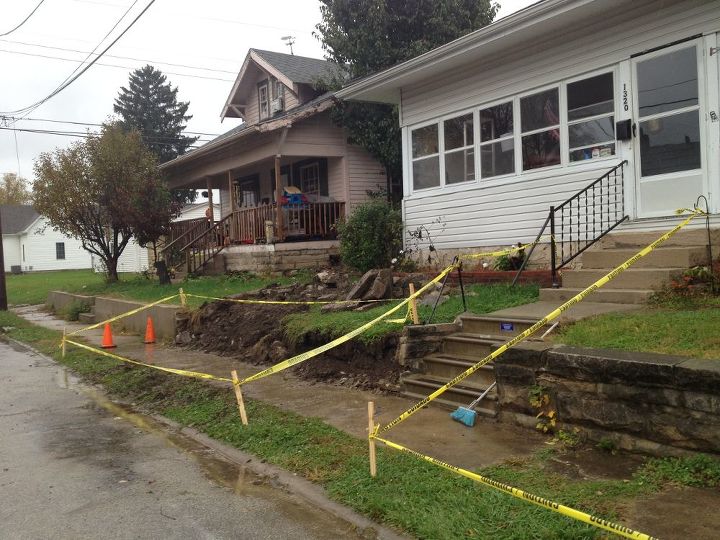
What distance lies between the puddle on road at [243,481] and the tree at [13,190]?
74.0 metres

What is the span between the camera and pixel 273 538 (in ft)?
13.4

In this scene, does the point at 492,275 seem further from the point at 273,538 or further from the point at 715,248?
the point at 273,538

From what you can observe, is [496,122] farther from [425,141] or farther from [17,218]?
[17,218]

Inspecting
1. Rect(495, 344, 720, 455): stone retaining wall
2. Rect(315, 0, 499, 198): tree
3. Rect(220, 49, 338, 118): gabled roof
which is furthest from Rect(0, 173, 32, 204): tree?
Rect(495, 344, 720, 455): stone retaining wall

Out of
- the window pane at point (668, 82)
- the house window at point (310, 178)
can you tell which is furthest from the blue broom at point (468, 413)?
the house window at point (310, 178)

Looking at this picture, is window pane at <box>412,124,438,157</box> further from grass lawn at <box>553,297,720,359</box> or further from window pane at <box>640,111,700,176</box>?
grass lawn at <box>553,297,720,359</box>

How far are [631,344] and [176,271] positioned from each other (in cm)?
1761

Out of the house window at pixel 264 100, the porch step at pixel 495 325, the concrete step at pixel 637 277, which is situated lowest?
the porch step at pixel 495 325

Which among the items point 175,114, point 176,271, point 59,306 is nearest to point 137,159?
point 176,271

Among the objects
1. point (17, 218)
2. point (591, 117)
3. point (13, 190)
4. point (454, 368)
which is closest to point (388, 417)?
point (454, 368)

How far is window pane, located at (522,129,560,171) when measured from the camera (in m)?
10.8

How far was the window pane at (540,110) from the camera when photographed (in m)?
10.8

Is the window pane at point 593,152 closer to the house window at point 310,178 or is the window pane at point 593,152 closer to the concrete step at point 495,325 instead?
the concrete step at point 495,325

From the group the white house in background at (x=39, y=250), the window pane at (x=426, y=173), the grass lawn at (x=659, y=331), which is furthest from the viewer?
the white house in background at (x=39, y=250)
